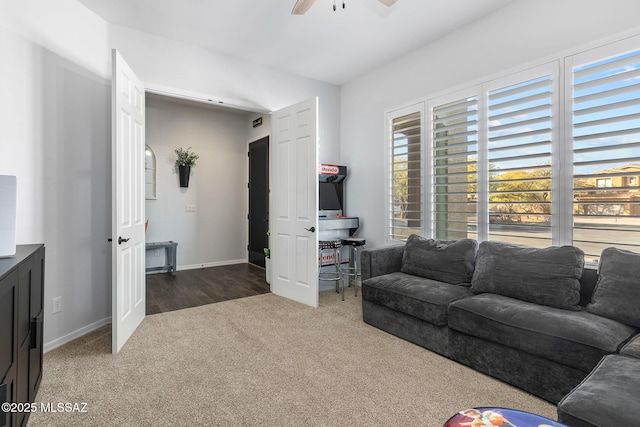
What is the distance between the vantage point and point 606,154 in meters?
2.41

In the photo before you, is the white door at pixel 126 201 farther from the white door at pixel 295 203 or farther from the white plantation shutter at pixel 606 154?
the white plantation shutter at pixel 606 154

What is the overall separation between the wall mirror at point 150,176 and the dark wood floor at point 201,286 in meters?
1.35

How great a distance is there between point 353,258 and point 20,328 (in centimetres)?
358

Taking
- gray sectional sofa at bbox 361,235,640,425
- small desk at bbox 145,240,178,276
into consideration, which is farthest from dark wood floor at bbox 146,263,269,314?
gray sectional sofa at bbox 361,235,640,425

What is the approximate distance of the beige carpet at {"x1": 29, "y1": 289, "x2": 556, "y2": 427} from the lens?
1784 millimetres

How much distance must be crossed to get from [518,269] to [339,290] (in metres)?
2.39

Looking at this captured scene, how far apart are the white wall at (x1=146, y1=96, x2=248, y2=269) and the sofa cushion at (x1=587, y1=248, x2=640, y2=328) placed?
5454 mm

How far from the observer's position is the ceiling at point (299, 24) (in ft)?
9.66

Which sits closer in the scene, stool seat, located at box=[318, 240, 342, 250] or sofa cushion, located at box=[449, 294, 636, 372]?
sofa cushion, located at box=[449, 294, 636, 372]

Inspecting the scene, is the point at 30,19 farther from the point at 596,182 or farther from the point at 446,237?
the point at 596,182

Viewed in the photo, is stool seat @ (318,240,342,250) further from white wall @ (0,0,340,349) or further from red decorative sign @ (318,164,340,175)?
white wall @ (0,0,340,349)

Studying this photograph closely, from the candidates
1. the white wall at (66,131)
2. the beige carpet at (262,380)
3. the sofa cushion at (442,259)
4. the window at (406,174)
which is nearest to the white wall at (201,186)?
the white wall at (66,131)

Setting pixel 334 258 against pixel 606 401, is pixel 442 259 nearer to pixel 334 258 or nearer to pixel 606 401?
pixel 334 258

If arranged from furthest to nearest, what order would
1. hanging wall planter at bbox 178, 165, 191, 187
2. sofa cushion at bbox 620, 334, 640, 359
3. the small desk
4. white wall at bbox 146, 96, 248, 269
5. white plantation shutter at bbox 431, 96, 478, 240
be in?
hanging wall planter at bbox 178, 165, 191, 187
white wall at bbox 146, 96, 248, 269
the small desk
white plantation shutter at bbox 431, 96, 478, 240
sofa cushion at bbox 620, 334, 640, 359
